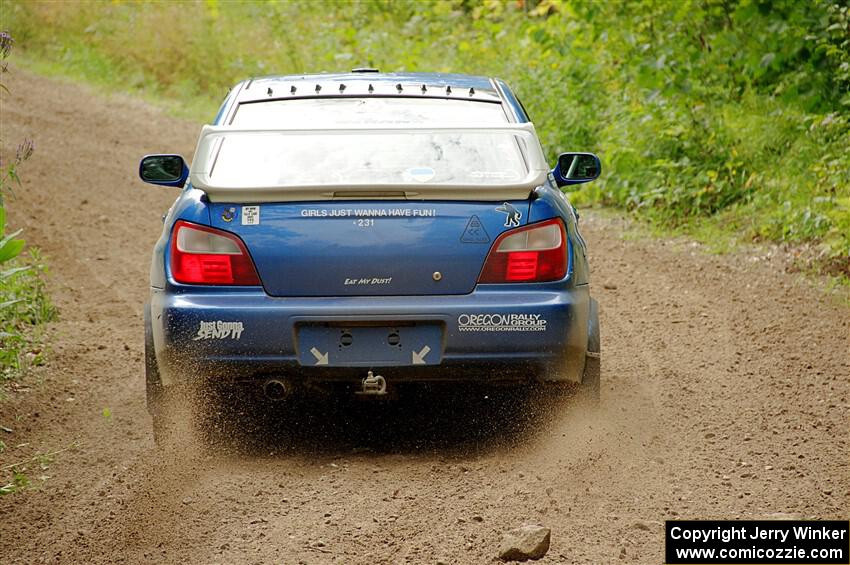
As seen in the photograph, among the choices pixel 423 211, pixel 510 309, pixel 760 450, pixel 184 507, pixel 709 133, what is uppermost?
pixel 423 211

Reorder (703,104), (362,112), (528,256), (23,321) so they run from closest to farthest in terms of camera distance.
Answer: (528,256), (362,112), (23,321), (703,104)

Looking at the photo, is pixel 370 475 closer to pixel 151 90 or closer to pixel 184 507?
pixel 184 507

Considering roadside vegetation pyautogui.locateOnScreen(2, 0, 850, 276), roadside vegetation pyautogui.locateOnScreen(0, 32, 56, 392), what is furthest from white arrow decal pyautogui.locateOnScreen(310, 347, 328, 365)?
roadside vegetation pyautogui.locateOnScreen(2, 0, 850, 276)

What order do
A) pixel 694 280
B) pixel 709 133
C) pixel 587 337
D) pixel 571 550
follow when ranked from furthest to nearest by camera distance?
pixel 709 133 → pixel 694 280 → pixel 587 337 → pixel 571 550

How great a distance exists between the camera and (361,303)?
16.7 feet

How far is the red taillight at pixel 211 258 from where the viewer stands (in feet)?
16.9

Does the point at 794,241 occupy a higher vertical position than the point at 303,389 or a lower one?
lower

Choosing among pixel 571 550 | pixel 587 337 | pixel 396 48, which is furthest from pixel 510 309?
pixel 396 48

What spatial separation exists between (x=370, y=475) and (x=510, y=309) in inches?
34.4

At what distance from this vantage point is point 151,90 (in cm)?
2150

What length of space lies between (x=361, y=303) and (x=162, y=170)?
57.6 inches

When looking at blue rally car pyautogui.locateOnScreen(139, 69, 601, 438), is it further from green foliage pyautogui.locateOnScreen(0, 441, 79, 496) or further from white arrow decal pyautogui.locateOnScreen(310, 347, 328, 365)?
green foliage pyautogui.locateOnScreen(0, 441, 79, 496)

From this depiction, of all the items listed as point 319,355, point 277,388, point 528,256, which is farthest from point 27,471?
point 528,256

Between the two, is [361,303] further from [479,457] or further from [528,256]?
[479,457]
